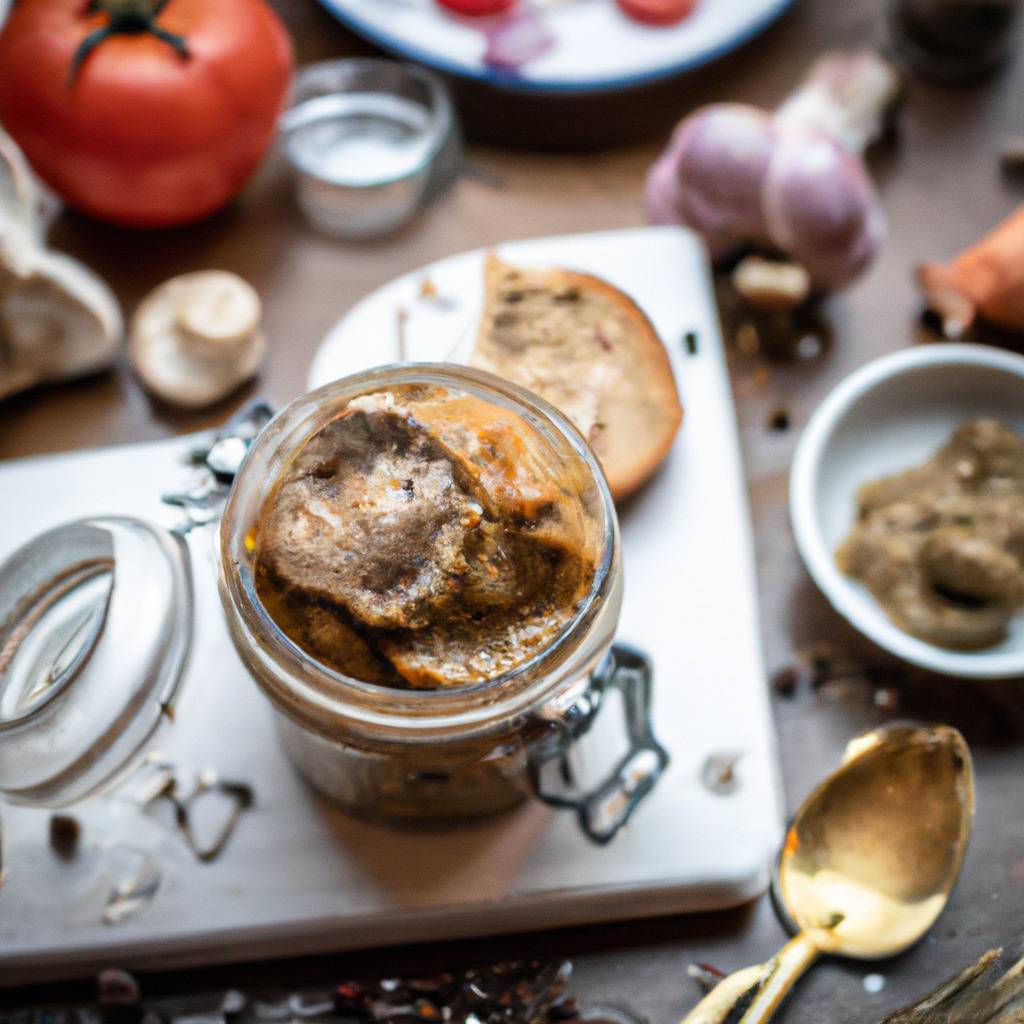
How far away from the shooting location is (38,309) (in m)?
0.75

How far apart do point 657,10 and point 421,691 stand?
2.01ft

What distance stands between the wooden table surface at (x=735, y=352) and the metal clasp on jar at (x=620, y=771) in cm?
4

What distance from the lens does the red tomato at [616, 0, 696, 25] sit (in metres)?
0.86

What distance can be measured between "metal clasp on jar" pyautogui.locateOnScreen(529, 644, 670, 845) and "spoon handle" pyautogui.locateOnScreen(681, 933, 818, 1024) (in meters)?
0.09

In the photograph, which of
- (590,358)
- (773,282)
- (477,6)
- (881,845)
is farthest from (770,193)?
(881,845)

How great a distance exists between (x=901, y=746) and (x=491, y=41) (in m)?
0.56

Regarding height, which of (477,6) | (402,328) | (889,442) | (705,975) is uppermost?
(477,6)

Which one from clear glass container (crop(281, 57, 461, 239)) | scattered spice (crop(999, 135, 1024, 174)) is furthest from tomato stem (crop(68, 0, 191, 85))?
scattered spice (crop(999, 135, 1024, 174))

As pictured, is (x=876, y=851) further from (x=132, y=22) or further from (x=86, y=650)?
(x=132, y=22)

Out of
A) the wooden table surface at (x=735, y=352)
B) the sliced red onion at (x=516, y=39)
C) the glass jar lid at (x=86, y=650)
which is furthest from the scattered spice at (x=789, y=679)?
the sliced red onion at (x=516, y=39)

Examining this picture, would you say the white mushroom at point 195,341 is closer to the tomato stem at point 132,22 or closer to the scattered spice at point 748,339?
the tomato stem at point 132,22

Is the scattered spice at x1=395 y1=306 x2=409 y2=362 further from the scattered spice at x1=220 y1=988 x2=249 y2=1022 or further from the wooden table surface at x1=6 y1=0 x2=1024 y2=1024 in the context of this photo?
the scattered spice at x1=220 y1=988 x2=249 y2=1022

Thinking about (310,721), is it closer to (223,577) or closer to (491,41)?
(223,577)

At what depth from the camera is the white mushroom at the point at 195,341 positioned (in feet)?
2.46
